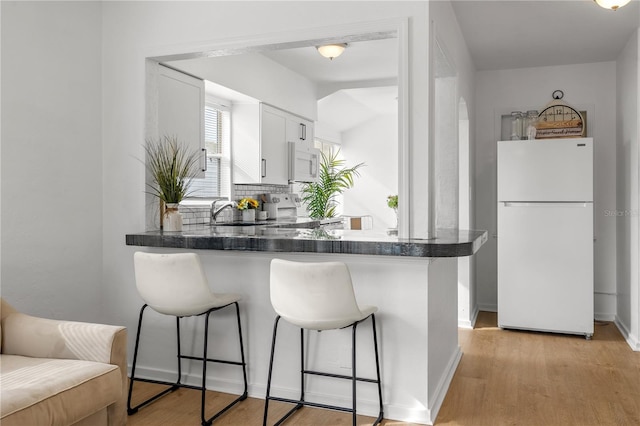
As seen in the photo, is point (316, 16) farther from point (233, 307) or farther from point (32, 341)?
point (32, 341)

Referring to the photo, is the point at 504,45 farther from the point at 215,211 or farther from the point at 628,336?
the point at 215,211

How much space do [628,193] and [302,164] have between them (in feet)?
10.7

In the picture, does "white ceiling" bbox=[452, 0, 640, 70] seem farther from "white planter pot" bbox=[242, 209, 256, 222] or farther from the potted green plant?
"white planter pot" bbox=[242, 209, 256, 222]

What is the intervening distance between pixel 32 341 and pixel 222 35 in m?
2.03

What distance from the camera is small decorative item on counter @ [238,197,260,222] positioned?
4.89m

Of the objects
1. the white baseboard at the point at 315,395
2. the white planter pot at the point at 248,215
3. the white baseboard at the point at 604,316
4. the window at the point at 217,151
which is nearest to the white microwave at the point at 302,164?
the window at the point at 217,151

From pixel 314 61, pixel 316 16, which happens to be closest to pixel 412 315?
pixel 316 16

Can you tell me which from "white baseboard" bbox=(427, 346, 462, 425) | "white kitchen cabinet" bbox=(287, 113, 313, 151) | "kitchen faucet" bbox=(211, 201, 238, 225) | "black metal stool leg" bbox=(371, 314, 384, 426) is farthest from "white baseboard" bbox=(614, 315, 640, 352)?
"white kitchen cabinet" bbox=(287, 113, 313, 151)

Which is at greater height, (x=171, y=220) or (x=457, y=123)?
(x=457, y=123)

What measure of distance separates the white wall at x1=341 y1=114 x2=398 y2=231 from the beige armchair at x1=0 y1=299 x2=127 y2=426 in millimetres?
6169

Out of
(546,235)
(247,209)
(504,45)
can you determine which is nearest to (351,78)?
(504,45)

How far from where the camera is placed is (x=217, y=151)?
5.06m

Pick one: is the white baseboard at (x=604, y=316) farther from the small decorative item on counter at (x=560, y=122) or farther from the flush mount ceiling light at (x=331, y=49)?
the flush mount ceiling light at (x=331, y=49)

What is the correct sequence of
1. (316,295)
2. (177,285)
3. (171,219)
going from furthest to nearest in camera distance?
(171,219) < (177,285) < (316,295)
